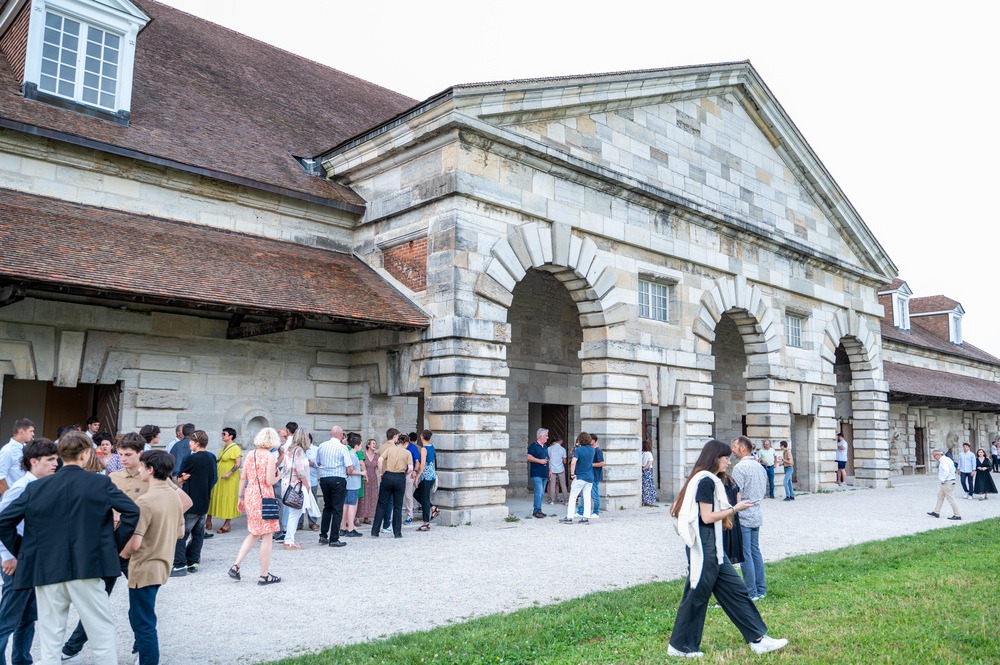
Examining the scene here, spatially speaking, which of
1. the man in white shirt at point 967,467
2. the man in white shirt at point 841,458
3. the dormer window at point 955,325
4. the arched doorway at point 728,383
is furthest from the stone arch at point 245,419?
the dormer window at point 955,325

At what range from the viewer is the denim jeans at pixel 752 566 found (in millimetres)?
7016

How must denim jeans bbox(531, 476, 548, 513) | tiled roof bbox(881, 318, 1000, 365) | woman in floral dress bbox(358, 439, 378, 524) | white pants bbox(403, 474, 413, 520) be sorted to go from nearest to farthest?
woman in floral dress bbox(358, 439, 378, 524)
white pants bbox(403, 474, 413, 520)
denim jeans bbox(531, 476, 548, 513)
tiled roof bbox(881, 318, 1000, 365)

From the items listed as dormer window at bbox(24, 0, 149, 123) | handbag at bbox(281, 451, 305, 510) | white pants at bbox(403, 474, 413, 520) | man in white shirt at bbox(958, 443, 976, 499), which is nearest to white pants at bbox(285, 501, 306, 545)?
handbag at bbox(281, 451, 305, 510)

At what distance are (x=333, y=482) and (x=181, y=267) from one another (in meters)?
3.74

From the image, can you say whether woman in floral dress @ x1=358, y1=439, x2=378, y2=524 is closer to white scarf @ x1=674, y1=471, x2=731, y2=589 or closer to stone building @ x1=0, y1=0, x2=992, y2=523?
stone building @ x1=0, y1=0, x2=992, y2=523

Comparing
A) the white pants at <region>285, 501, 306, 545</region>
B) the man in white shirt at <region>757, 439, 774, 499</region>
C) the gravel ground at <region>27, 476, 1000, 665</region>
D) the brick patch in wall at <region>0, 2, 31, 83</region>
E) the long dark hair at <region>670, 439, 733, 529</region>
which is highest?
the brick patch in wall at <region>0, 2, 31, 83</region>

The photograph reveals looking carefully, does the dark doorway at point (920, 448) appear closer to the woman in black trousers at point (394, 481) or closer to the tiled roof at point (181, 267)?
the tiled roof at point (181, 267)

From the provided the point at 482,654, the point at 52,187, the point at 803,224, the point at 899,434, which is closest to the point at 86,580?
the point at 482,654

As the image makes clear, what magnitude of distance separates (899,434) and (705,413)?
1688 cm

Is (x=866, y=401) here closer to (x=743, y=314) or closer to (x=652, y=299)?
(x=743, y=314)

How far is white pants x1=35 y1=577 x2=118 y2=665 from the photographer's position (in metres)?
4.41

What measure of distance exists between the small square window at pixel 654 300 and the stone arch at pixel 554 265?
Result: 1.28 m

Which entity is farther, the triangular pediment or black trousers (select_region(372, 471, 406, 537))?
the triangular pediment

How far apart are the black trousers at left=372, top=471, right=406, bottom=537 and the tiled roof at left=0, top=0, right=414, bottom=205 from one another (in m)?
5.56
